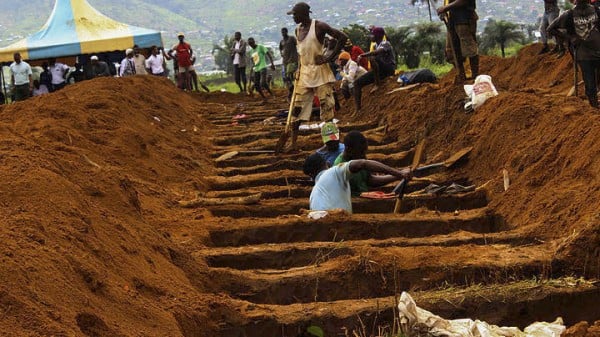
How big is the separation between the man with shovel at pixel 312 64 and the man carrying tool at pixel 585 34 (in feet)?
8.71

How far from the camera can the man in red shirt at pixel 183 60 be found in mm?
23911

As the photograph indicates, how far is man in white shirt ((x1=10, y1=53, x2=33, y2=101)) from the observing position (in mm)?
20125

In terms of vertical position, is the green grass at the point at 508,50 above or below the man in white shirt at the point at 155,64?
below

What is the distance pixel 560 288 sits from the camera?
596 cm

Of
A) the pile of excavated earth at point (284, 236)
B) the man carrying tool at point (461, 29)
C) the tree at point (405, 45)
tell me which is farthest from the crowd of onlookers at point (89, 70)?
the man carrying tool at point (461, 29)

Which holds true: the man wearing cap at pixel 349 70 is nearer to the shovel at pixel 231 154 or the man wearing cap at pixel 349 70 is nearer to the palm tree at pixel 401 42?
the shovel at pixel 231 154

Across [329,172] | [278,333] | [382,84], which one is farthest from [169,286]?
[382,84]

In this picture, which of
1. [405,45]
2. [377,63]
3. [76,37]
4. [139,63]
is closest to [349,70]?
[377,63]

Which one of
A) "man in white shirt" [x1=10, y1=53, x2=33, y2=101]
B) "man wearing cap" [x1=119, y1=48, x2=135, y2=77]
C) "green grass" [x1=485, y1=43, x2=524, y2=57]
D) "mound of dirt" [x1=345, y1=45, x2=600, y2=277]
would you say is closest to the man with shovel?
"mound of dirt" [x1=345, y1=45, x2=600, y2=277]

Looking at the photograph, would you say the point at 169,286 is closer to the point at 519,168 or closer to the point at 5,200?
the point at 5,200

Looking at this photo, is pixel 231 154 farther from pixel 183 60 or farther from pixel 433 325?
pixel 183 60

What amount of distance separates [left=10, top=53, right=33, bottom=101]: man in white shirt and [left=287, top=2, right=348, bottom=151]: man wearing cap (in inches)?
415

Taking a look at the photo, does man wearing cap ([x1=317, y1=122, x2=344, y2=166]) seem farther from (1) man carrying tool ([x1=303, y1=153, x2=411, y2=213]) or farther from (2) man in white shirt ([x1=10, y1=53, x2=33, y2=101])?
(2) man in white shirt ([x1=10, y1=53, x2=33, y2=101])

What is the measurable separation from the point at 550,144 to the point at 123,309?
16.1ft
